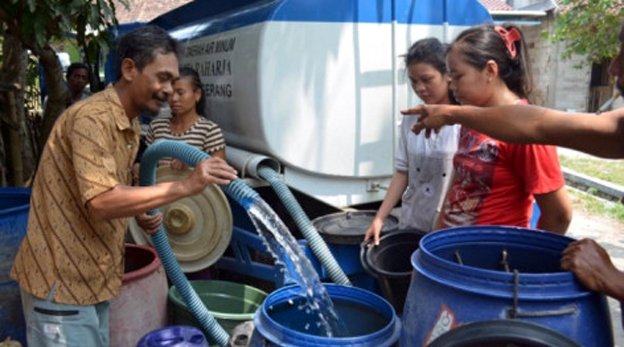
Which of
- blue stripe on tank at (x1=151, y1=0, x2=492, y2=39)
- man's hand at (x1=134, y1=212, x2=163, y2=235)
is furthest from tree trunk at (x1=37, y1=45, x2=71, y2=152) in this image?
man's hand at (x1=134, y1=212, x2=163, y2=235)

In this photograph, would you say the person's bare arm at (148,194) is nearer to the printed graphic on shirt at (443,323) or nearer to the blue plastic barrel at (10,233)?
the printed graphic on shirt at (443,323)

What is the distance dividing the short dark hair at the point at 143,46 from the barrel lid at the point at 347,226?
1.50 meters

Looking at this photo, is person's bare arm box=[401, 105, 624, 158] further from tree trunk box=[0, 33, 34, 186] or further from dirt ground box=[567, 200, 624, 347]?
dirt ground box=[567, 200, 624, 347]

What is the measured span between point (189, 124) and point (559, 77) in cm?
1353

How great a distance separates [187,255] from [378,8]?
1.95 meters

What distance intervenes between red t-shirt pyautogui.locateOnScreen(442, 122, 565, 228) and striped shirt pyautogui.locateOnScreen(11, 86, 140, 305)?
4.17ft

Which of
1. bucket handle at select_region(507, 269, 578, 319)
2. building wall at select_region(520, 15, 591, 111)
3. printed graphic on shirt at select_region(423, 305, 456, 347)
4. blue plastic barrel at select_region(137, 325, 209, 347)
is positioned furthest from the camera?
building wall at select_region(520, 15, 591, 111)

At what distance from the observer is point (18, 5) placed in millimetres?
3455

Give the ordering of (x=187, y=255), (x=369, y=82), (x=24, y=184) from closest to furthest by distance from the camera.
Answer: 1. (x=187, y=255)
2. (x=369, y=82)
3. (x=24, y=184)

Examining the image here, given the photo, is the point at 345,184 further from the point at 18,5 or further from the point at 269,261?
the point at 18,5

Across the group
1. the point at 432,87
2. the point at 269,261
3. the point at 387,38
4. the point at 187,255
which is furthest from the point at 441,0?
the point at 187,255

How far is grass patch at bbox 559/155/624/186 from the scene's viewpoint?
26.5 feet

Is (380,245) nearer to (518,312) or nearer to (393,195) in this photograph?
(393,195)

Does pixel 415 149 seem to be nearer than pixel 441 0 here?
Yes
